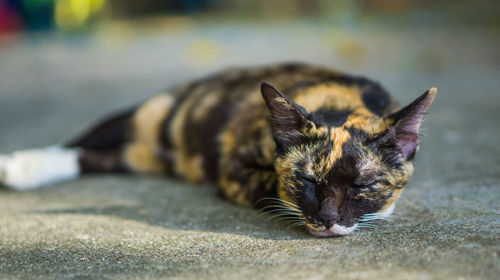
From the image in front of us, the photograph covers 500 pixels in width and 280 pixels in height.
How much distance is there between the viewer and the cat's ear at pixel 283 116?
2.27m

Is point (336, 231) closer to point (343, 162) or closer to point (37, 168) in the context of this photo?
point (343, 162)

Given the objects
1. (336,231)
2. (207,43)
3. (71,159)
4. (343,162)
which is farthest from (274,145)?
(207,43)

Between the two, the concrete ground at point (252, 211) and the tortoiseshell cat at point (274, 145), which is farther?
the tortoiseshell cat at point (274, 145)

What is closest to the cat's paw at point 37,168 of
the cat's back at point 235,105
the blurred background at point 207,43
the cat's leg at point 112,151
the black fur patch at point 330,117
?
the cat's leg at point 112,151

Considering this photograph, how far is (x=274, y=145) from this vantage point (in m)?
2.62

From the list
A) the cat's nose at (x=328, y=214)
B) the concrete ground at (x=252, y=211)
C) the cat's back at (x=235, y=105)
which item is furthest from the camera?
the cat's back at (x=235, y=105)

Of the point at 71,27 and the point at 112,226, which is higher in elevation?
the point at 71,27

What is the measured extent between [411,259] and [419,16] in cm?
624

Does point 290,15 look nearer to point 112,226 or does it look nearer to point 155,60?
point 155,60

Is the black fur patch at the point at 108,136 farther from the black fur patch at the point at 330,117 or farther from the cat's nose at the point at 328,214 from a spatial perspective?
the cat's nose at the point at 328,214

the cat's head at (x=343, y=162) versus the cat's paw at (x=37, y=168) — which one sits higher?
the cat's head at (x=343, y=162)

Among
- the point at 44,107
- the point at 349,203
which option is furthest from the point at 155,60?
the point at 349,203

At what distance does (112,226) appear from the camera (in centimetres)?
250

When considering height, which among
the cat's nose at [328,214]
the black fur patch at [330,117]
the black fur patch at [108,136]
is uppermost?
the black fur patch at [330,117]
